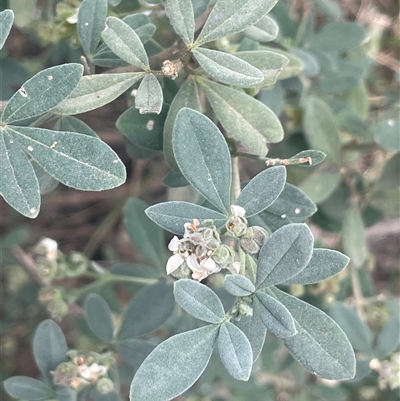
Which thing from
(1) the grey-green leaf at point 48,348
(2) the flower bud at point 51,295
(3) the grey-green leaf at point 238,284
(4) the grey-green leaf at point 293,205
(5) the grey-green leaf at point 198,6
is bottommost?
(2) the flower bud at point 51,295

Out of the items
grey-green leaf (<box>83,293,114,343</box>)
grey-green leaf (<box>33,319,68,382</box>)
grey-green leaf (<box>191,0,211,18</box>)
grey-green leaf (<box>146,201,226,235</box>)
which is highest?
grey-green leaf (<box>191,0,211,18</box>)

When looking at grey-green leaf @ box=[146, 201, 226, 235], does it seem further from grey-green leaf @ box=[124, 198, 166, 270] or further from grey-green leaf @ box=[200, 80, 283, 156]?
grey-green leaf @ box=[124, 198, 166, 270]

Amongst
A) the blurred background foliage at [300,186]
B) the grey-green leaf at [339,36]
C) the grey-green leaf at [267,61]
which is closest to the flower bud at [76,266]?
the blurred background foliage at [300,186]

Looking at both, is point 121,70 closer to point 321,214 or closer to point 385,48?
point 321,214

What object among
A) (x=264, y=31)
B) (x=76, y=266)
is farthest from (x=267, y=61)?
(x=76, y=266)

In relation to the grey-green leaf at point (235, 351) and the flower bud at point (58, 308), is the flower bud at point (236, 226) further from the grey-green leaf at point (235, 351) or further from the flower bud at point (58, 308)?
the flower bud at point (58, 308)

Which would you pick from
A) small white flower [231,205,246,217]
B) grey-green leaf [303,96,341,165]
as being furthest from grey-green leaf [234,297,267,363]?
grey-green leaf [303,96,341,165]

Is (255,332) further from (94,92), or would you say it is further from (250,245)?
(94,92)
